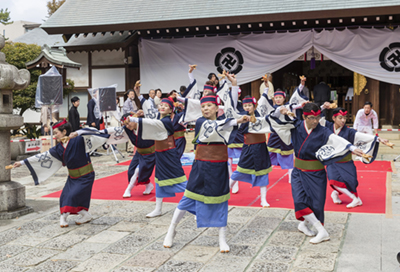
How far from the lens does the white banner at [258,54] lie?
12.7 meters

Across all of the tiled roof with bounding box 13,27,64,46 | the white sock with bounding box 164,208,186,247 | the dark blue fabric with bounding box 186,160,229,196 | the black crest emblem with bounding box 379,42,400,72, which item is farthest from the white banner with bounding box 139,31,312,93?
the white sock with bounding box 164,208,186,247

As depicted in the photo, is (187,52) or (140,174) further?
(187,52)

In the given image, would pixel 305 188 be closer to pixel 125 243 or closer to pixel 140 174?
pixel 125 243

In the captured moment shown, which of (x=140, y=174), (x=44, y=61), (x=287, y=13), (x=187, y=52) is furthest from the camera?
(x=187, y=52)

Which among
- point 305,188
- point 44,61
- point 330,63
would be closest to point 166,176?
point 305,188

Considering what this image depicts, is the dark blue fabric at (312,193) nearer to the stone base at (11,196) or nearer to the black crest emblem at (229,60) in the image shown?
the stone base at (11,196)

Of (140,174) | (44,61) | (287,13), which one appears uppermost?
(287,13)

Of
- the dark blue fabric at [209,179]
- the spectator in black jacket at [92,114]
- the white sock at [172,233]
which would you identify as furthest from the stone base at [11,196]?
the spectator in black jacket at [92,114]

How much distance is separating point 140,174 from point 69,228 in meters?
1.84

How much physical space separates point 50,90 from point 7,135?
495 cm

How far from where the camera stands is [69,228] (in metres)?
5.46

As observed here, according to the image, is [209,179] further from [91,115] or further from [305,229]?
[91,115]

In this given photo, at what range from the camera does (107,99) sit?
1164cm

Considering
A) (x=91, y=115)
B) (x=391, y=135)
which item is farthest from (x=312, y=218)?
(x=91, y=115)
